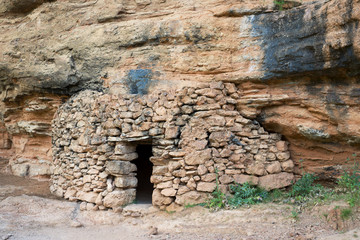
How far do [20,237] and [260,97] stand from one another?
4369 millimetres

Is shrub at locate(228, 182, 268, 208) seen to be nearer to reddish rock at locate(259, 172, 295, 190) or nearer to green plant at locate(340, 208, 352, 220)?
reddish rock at locate(259, 172, 295, 190)

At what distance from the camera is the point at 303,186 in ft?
16.6

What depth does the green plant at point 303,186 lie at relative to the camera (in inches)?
196

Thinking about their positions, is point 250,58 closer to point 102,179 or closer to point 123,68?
point 123,68

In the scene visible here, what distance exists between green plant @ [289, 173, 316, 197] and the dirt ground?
47 centimetres

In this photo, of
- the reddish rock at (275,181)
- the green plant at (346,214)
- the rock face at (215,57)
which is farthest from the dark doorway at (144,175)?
the green plant at (346,214)

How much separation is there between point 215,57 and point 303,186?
8.69ft

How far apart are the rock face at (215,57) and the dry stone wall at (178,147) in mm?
143

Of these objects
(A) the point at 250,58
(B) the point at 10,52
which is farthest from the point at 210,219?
(B) the point at 10,52

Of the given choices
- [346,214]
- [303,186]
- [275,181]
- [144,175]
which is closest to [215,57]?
[275,181]

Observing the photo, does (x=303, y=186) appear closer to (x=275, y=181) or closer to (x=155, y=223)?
(x=275, y=181)

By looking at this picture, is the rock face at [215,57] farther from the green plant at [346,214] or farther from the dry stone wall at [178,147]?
the green plant at [346,214]

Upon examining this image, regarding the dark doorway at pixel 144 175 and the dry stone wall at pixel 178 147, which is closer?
the dry stone wall at pixel 178 147

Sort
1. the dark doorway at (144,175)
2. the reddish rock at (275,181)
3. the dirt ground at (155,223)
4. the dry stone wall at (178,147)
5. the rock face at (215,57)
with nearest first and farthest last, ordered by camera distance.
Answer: the dirt ground at (155,223) < the rock face at (215,57) < the dry stone wall at (178,147) < the reddish rock at (275,181) < the dark doorway at (144,175)
